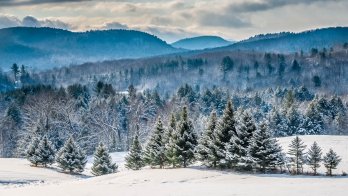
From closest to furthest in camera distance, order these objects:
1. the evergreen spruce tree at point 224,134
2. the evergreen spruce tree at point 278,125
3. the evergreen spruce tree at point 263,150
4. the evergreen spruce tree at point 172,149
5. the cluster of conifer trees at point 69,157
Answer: the evergreen spruce tree at point 263,150
the evergreen spruce tree at point 224,134
the evergreen spruce tree at point 172,149
the cluster of conifer trees at point 69,157
the evergreen spruce tree at point 278,125

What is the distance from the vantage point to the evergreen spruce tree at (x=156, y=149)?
48094 mm

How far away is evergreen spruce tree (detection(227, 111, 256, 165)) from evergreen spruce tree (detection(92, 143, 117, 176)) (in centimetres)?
1638

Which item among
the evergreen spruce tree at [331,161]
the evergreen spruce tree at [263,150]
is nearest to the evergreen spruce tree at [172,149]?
the evergreen spruce tree at [263,150]

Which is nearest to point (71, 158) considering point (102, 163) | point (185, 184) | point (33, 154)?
point (102, 163)

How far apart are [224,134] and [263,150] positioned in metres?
4.33

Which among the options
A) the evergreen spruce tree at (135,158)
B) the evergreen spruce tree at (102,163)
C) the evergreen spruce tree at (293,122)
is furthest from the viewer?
the evergreen spruce tree at (293,122)

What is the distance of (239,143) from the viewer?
4319 centimetres

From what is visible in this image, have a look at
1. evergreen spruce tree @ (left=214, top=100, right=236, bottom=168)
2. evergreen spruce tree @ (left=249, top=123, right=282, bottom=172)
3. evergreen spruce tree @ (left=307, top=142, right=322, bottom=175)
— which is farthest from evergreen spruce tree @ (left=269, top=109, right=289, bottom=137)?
evergreen spruce tree @ (left=249, top=123, right=282, bottom=172)

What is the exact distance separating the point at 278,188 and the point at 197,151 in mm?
15506

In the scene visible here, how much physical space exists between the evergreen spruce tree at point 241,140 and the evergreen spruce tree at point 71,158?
20.9 m

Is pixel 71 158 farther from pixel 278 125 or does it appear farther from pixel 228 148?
pixel 278 125

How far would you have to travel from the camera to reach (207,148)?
145 ft

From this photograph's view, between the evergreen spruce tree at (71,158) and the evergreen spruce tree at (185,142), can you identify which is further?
the evergreen spruce tree at (71,158)

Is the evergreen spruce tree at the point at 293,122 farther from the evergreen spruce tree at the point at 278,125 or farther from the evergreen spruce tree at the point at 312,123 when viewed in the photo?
the evergreen spruce tree at the point at 312,123
